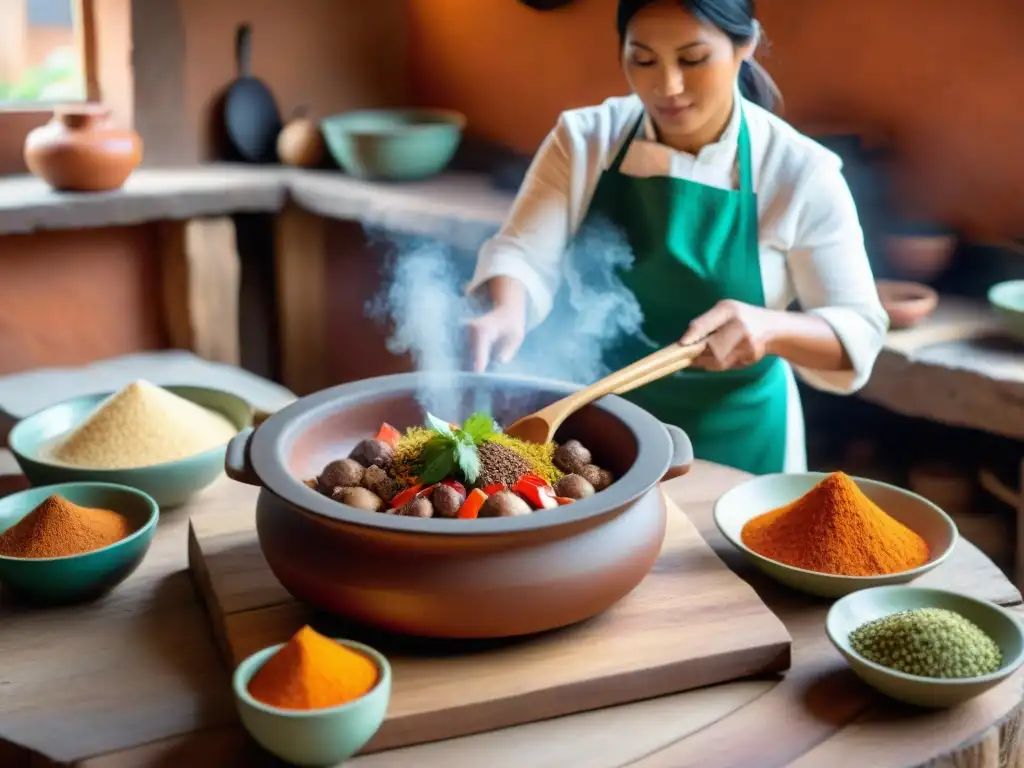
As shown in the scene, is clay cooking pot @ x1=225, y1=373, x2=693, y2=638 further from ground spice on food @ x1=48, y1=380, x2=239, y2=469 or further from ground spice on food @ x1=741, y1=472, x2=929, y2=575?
ground spice on food @ x1=48, y1=380, x2=239, y2=469

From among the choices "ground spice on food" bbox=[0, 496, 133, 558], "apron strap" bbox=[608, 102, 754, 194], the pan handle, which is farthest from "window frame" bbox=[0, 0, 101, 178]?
"ground spice on food" bbox=[0, 496, 133, 558]

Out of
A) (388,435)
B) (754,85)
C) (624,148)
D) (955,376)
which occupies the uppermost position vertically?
(754,85)

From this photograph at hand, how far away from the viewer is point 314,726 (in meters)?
1.04

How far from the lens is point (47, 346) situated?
11.9 feet

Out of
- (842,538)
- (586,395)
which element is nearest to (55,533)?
(586,395)

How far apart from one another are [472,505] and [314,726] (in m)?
0.30

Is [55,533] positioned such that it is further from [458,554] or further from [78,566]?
[458,554]

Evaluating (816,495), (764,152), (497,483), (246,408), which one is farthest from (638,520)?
(764,152)

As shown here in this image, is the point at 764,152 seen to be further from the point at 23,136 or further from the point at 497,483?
the point at 23,136

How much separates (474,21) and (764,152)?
1915 mm

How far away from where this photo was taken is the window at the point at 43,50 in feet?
11.8

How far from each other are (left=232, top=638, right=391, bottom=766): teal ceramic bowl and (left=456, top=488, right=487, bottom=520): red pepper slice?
20cm

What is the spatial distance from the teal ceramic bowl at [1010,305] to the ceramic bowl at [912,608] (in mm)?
1371

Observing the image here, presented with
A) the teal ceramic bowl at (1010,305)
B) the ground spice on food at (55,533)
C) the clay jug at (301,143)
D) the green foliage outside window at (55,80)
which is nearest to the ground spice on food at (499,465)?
the ground spice on food at (55,533)
